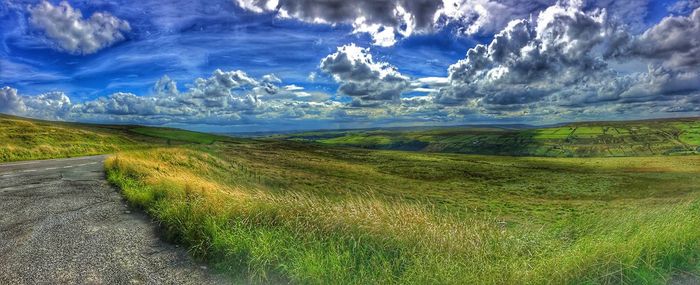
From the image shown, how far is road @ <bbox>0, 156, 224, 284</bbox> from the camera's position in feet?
22.4

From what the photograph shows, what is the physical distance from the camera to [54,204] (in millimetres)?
13164

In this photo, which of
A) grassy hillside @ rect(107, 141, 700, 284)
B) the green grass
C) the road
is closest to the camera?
grassy hillside @ rect(107, 141, 700, 284)

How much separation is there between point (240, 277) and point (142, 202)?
7682 millimetres

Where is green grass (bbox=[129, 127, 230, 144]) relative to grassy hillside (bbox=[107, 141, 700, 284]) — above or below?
below

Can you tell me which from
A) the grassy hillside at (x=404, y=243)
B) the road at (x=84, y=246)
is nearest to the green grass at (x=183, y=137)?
the road at (x=84, y=246)

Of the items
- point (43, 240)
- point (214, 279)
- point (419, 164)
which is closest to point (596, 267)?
point (214, 279)

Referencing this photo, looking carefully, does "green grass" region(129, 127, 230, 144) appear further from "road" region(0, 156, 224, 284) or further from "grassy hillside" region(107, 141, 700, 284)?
"grassy hillside" region(107, 141, 700, 284)

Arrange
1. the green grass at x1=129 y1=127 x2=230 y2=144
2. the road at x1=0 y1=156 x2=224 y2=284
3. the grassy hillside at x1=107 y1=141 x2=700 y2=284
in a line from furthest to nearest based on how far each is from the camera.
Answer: the green grass at x1=129 y1=127 x2=230 y2=144
the road at x1=0 y1=156 x2=224 y2=284
the grassy hillside at x1=107 y1=141 x2=700 y2=284

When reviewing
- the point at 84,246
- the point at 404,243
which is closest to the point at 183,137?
the point at 84,246

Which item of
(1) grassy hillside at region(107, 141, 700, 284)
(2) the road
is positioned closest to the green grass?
(2) the road

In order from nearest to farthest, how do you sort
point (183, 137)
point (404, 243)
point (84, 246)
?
point (404, 243) < point (84, 246) < point (183, 137)

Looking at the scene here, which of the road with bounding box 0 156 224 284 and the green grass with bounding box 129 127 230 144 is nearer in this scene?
the road with bounding box 0 156 224 284

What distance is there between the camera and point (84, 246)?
842cm

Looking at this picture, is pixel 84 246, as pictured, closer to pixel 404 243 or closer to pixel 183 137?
pixel 404 243
